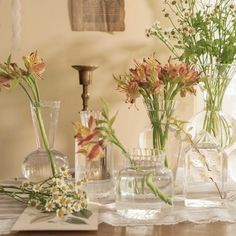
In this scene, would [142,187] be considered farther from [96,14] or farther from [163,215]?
[96,14]

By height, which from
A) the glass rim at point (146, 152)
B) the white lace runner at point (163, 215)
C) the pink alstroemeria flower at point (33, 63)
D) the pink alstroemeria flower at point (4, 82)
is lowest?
the white lace runner at point (163, 215)

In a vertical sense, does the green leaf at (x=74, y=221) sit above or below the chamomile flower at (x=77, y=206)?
below

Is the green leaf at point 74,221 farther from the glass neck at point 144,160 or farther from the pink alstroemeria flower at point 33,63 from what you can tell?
the pink alstroemeria flower at point 33,63

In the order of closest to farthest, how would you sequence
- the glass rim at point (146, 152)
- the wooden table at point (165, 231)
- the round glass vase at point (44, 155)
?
the wooden table at point (165, 231) < the glass rim at point (146, 152) < the round glass vase at point (44, 155)

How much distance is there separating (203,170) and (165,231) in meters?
0.26

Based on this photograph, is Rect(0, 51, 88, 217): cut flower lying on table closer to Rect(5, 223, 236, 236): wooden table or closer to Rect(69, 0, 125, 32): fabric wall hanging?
Rect(5, 223, 236, 236): wooden table

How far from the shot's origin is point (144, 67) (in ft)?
3.82

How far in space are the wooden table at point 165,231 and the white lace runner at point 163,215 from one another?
19mm

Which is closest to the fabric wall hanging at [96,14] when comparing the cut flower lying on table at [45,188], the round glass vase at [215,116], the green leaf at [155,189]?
the round glass vase at [215,116]

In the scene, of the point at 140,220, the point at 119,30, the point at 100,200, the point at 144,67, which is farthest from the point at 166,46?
the point at 140,220

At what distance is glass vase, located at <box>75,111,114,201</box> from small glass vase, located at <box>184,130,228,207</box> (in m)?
0.21

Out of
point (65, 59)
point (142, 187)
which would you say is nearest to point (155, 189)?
point (142, 187)

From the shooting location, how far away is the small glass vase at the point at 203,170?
1161 mm

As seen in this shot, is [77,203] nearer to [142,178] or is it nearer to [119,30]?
[142,178]
